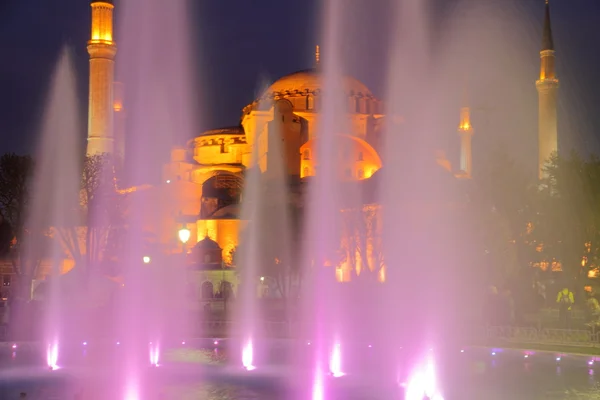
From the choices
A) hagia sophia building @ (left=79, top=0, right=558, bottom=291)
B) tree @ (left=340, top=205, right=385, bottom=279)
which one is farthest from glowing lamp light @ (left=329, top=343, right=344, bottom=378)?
hagia sophia building @ (left=79, top=0, right=558, bottom=291)

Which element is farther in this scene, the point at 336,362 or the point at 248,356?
the point at 248,356

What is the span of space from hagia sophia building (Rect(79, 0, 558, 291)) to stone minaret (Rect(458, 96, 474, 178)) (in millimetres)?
66

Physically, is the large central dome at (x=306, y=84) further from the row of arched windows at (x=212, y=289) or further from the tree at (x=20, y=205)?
the tree at (x=20, y=205)

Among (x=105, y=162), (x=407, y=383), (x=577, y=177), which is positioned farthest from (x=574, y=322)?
(x=105, y=162)

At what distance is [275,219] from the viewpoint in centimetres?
4847

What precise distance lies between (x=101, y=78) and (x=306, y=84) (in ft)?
67.8

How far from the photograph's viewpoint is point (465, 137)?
212 ft

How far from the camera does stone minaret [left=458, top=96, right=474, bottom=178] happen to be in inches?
2525

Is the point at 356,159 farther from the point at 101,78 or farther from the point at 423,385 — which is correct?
the point at 423,385

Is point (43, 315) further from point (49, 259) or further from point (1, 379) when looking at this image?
point (49, 259)

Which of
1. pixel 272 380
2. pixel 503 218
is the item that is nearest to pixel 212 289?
pixel 503 218

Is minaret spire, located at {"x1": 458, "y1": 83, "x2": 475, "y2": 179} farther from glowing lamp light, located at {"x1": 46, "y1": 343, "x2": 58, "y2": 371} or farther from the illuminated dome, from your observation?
glowing lamp light, located at {"x1": 46, "y1": 343, "x2": 58, "y2": 371}

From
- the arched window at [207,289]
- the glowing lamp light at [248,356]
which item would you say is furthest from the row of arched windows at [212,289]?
the glowing lamp light at [248,356]

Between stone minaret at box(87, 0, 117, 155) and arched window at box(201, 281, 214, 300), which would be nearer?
arched window at box(201, 281, 214, 300)
